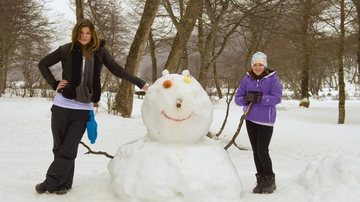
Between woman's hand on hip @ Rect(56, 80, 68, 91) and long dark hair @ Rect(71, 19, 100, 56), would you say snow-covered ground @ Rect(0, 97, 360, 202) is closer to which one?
woman's hand on hip @ Rect(56, 80, 68, 91)

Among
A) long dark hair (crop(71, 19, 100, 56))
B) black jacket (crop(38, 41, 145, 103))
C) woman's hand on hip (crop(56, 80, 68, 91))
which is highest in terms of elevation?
long dark hair (crop(71, 19, 100, 56))

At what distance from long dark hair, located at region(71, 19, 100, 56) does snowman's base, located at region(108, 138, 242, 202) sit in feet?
3.59

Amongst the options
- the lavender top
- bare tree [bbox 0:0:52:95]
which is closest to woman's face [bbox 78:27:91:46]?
the lavender top

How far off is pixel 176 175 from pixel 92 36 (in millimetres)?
1651

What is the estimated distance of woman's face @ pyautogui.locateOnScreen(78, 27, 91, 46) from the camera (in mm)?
4129

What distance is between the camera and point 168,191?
3627 millimetres

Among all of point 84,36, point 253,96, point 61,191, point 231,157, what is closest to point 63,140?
point 61,191

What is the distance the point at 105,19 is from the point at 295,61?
34.6 feet

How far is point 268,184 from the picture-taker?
14.3 feet

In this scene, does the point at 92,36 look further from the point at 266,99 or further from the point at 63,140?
the point at 266,99

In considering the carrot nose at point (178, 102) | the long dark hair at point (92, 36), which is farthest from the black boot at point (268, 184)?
the long dark hair at point (92, 36)

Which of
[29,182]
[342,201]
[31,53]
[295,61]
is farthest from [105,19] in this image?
[342,201]

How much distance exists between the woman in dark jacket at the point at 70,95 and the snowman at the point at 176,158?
457 millimetres

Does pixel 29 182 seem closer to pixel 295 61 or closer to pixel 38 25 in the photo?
pixel 38 25
